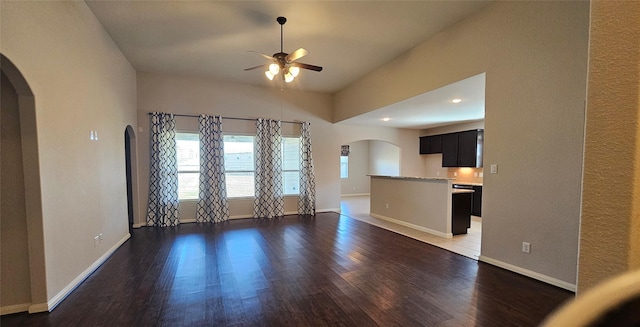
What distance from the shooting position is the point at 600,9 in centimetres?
78

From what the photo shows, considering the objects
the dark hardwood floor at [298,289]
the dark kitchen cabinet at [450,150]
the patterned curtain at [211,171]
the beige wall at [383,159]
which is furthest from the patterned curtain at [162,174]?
the beige wall at [383,159]

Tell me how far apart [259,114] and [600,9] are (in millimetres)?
6220

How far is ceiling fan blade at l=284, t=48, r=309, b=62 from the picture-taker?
3389 millimetres

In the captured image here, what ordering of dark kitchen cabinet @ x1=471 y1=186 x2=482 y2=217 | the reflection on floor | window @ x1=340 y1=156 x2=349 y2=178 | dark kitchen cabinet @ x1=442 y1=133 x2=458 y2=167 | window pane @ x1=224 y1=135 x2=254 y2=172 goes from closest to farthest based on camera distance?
1. the reflection on floor
2. window pane @ x1=224 y1=135 x2=254 y2=172
3. dark kitchen cabinet @ x1=471 y1=186 x2=482 y2=217
4. dark kitchen cabinet @ x1=442 y1=133 x2=458 y2=167
5. window @ x1=340 y1=156 x2=349 y2=178

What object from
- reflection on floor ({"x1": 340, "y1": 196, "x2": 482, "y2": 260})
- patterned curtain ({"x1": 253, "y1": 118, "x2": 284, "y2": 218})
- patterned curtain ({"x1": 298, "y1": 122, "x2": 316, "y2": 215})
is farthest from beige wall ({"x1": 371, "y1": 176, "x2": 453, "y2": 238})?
patterned curtain ({"x1": 253, "y1": 118, "x2": 284, "y2": 218})

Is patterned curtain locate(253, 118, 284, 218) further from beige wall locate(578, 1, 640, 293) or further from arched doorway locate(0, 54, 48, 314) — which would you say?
beige wall locate(578, 1, 640, 293)

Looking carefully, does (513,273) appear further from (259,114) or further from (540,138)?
(259,114)

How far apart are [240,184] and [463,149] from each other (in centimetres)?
586

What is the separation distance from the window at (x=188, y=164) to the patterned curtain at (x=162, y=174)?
0.64ft

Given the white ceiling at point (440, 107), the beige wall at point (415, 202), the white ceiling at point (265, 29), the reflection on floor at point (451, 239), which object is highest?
the white ceiling at point (265, 29)

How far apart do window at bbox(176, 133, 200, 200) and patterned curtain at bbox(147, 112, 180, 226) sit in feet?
0.64

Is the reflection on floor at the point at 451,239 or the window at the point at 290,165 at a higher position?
the window at the point at 290,165

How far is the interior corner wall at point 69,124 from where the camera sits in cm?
230

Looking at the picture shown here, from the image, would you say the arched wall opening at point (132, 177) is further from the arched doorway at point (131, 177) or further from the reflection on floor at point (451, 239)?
the reflection on floor at point (451, 239)
